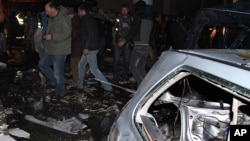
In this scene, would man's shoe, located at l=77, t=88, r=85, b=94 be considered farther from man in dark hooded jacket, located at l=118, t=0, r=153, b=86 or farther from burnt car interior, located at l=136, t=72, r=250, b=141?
burnt car interior, located at l=136, t=72, r=250, b=141

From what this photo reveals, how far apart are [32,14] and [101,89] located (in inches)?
196

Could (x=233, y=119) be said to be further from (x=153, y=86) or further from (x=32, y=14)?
(x=32, y=14)

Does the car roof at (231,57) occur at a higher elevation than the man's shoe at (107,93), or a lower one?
higher

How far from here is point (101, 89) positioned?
808cm

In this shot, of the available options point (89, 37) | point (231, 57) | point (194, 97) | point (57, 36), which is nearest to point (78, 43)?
point (89, 37)

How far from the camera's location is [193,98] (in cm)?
363

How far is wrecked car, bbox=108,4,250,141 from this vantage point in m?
2.27

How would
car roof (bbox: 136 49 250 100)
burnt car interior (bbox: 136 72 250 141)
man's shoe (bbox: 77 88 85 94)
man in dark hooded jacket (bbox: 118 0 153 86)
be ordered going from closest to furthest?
car roof (bbox: 136 49 250 100)
burnt car interior (bbox: 136 72 250 141)
man in dark hooded jacket (bbox: 118 0 153 86)
man's shoe (bbox: 77 88 85 94)

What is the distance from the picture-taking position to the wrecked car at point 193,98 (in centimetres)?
227

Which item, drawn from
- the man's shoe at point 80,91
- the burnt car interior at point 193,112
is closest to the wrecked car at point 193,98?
the burnt car interior at point 193,112

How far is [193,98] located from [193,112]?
0.38m

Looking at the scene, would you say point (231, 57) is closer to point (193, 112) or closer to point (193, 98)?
point (193, 112)

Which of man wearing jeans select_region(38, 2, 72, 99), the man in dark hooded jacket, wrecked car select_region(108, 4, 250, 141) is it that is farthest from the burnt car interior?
the man in dark hooded jacket

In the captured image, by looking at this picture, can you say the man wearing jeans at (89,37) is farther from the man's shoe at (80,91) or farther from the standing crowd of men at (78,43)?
the man's shoe at (80,91)
